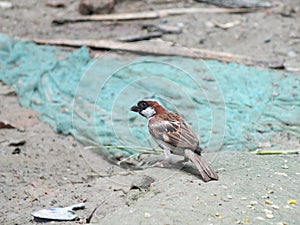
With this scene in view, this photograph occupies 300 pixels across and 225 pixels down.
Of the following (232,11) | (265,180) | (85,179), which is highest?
(232,11)

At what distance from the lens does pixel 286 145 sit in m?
5.41

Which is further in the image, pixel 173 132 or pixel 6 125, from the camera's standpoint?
pixel 6 125

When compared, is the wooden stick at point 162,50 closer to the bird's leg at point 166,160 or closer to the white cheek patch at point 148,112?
the white cheek patch at point 148,112

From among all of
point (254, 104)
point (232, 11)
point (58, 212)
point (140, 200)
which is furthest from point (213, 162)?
point (232, 11)

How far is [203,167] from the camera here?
4.18m

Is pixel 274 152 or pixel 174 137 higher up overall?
pixel 174 137

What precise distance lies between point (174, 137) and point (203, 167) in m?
0.32

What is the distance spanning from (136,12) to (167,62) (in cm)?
196

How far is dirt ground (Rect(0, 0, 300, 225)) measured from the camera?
3721 mm

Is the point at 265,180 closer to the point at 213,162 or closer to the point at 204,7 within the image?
the point at 213,162

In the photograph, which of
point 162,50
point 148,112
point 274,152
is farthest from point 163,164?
point 162,50

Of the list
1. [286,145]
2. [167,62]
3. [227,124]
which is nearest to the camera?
[286,145]

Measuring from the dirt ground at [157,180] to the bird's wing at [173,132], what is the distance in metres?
0.21

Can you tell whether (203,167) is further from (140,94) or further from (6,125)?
(6,125)
